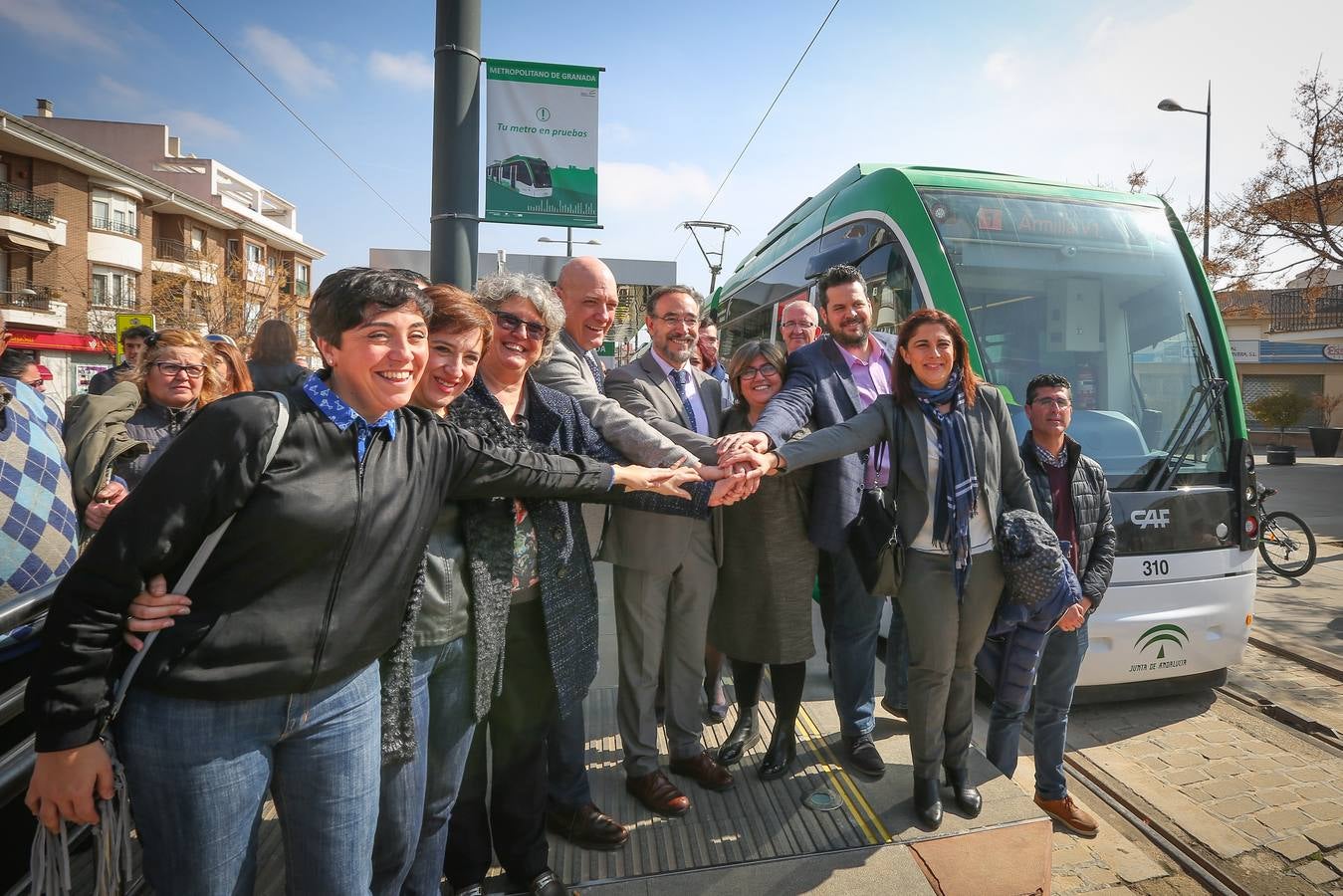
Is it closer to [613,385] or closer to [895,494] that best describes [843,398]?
[895,494]

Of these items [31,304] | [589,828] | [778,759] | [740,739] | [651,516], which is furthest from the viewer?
[31,304]

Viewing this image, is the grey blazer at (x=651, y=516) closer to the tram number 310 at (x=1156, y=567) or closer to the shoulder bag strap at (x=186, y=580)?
the shoulder bag strap at (x=186, y=580)

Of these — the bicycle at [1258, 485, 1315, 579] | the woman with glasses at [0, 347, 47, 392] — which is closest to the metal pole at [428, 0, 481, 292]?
the woman with glasses at [0, 347, 47, 392]

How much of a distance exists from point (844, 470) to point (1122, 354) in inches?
109

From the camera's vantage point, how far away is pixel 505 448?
2168 mm

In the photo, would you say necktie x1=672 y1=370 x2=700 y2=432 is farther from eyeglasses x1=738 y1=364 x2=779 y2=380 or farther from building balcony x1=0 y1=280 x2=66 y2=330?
building balcony x1=0 y1=280 x2=66 y2=330

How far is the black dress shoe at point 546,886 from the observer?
8.02ft

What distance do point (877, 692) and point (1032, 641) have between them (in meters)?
1.31

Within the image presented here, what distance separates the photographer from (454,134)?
367 cm

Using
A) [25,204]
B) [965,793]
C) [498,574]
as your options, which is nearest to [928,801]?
[965,793]

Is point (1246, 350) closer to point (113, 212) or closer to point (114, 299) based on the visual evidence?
point (113, 212)

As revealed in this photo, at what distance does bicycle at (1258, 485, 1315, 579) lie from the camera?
8.50 m

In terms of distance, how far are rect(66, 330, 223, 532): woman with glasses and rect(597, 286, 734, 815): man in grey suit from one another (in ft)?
6.03

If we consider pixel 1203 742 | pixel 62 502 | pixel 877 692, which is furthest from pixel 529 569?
pixel 1203 742
